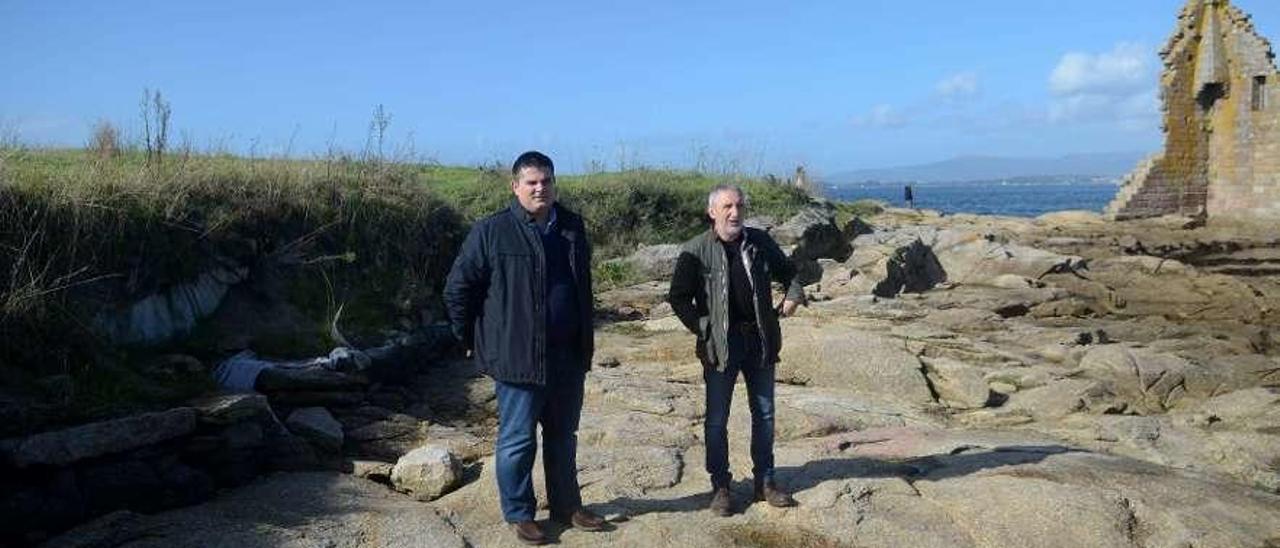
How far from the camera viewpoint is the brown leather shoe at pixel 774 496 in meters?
6.28

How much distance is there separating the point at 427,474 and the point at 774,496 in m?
2.24

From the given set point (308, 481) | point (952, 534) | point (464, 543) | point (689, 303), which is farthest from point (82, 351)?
point (952, 534)

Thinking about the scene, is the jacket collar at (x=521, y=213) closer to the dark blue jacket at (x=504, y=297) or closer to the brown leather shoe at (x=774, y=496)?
the dark blue jacket at (x=504, y=297)

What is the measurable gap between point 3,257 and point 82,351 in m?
0.81

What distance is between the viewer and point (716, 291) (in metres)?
6.18

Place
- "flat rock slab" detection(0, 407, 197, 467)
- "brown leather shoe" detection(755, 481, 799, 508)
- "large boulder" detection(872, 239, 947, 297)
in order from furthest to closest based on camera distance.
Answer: "large boulder" detection(872, 239, 947, 297), "brown leather shoe" detection(755, 481, 799, 508), "flat rock slab" detection(0, 407, 197, 467)

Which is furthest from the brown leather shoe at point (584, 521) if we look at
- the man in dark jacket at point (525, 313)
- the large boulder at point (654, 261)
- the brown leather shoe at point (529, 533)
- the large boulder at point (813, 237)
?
the large boulder at point (813, 237)

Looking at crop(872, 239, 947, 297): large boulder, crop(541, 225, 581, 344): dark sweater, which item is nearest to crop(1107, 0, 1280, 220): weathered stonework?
crop(872, 239, 947, 297): large boulder

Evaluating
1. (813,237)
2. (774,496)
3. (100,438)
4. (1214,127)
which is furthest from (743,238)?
(1214,127)

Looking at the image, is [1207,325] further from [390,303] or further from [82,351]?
[82,351]

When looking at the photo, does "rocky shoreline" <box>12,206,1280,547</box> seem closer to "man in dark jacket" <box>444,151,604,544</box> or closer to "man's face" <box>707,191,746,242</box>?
"man in dark jacket" <box>444,151,604,544</box>

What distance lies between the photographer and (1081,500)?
20.7ft

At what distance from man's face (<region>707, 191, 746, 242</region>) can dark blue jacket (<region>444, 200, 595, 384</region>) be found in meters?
1.11

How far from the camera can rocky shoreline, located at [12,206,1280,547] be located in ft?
19.8
